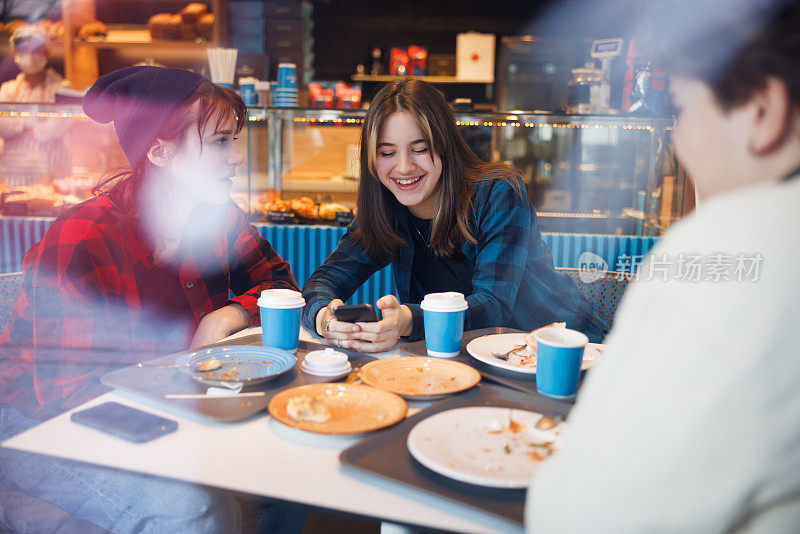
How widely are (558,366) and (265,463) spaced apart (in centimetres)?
62

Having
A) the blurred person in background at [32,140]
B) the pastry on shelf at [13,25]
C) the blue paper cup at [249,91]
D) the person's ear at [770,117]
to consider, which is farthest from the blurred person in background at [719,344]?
the pastry on shelf at [13,25]

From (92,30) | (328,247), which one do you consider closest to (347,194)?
(328,247)

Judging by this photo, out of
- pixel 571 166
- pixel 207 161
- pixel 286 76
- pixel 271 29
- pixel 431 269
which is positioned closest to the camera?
pixel 207 161

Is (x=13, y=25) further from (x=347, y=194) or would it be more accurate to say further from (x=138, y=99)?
(x=138, y=99)

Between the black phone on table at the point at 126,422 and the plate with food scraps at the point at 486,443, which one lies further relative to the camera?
the black phone on table at the point at 126,422

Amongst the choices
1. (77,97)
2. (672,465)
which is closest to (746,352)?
(672,465)

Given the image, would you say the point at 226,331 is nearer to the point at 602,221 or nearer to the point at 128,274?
the point at 128,274

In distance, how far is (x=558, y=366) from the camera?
4.31 feet

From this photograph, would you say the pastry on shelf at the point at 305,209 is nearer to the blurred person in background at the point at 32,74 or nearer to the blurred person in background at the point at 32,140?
the blurred person in background at the point at 32,140

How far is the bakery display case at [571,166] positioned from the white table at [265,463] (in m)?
2.45

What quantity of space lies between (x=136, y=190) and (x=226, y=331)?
0.49 meters

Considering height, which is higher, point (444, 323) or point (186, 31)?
point (186, 31)

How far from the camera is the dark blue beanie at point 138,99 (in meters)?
1.79

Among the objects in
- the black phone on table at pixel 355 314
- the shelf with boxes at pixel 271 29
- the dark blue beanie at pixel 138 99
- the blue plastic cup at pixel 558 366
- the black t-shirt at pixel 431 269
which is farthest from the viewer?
the shelf with boxes at pixel 271 29
